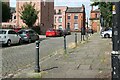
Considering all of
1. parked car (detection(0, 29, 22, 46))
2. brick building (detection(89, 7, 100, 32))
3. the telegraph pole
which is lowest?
parked car (detection(0, 29, 22, 46))

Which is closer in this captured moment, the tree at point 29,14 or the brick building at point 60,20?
the tree at point 29,14

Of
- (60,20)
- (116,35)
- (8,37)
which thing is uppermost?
(60,20)

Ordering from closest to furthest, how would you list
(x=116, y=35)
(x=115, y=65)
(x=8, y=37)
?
(x=116, y=35) → (x=115, y=65) → (x=8, y=37)

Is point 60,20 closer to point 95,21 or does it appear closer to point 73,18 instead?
point 73,18

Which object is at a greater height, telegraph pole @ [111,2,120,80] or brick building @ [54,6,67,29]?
brick building @ [54,6,67,29]

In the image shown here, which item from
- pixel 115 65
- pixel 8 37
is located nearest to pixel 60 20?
pixel 8 37

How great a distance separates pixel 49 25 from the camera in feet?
240

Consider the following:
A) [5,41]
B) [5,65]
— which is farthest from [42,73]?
[5,41]

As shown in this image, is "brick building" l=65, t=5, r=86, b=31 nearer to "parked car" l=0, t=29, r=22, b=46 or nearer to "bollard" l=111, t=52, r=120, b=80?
"parked car" l=0, t=29, r=22, b=46

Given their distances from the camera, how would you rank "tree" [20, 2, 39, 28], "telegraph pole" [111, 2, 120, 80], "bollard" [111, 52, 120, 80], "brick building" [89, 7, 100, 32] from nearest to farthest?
"telegraph pole" [111, 2, 120, 80], "bollard" [111, 52, 120, 80], "tree" [20, 2, 39, 28], "brick building" [89, 7, 100, 32]

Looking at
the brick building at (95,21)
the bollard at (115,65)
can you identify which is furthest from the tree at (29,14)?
the bollard at (115,65)

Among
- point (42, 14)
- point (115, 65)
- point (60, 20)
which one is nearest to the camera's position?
point (115, 65)

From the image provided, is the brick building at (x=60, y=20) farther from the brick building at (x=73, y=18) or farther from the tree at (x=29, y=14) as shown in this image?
the tree at (x=29, y=14)

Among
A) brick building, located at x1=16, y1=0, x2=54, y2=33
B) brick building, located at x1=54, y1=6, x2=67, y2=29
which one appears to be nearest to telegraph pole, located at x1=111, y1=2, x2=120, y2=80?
brick building, located at x1=16, y1=0, x2=54, y2=33
